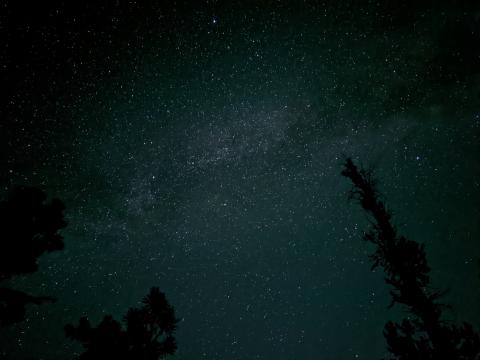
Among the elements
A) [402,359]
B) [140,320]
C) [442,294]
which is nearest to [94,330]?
[140,320]

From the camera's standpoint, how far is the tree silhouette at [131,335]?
8117mm

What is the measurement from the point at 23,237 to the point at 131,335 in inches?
206

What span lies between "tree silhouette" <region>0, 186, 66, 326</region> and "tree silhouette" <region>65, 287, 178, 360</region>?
12.0ft

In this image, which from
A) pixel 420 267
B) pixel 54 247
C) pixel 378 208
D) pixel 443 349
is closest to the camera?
pixel 54 247

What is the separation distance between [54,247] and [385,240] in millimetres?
7936

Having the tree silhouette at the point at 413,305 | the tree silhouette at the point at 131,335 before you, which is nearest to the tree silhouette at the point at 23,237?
the tree silhouette at the point at 131,335

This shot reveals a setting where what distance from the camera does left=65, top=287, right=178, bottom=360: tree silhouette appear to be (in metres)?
8.12

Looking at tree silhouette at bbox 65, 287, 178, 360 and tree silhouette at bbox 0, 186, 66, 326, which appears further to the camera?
tree silhouette at bbox 65, 287, 178, 360

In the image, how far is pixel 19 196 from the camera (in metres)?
5.34

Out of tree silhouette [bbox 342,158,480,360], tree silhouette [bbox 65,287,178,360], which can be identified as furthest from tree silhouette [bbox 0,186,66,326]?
tree silhouette [bbox 342,158,480,360]

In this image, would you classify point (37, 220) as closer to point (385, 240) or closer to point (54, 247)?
point (54, 247)

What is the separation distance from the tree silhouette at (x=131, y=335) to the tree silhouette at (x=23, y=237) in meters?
3.65

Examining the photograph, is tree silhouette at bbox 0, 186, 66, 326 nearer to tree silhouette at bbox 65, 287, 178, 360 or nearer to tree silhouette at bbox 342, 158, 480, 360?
tree silhouette at bbox 65, 287, 178, 360

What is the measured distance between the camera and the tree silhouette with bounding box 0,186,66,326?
16.3 ft
